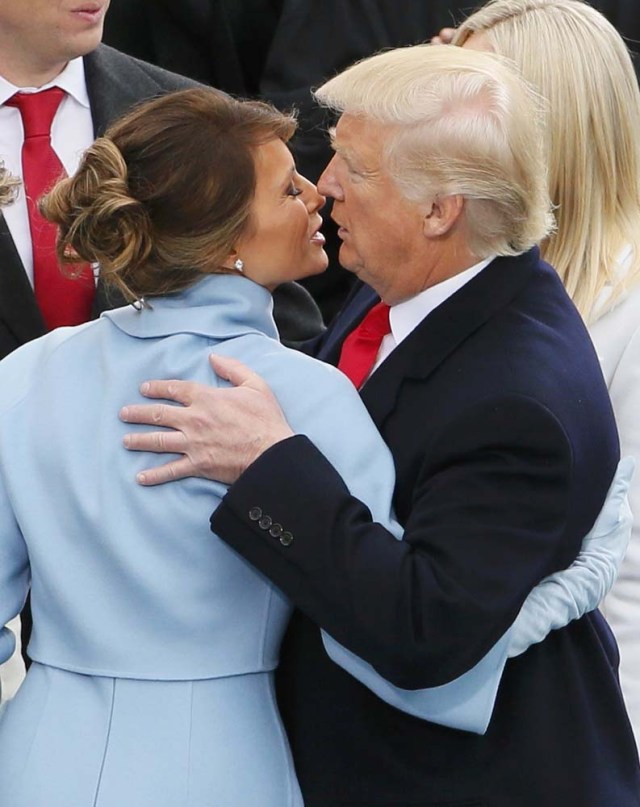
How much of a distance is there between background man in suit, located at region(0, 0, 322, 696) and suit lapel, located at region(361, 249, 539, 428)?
0.96 meters

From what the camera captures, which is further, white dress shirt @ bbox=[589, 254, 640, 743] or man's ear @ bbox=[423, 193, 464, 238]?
white dress shirt @ bbox=[589, 254, 640, 743]

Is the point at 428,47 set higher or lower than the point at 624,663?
higher

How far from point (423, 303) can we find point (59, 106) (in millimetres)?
1244

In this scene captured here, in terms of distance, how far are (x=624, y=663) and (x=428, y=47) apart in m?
1.08

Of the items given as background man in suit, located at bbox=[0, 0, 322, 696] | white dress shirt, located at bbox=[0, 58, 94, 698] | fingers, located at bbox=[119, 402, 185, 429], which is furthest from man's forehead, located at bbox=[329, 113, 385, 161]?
white dress shirt, located at bbox=[0, 58, 94, 698]

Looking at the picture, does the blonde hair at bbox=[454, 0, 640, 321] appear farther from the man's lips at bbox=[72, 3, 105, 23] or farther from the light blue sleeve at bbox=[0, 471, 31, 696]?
the light blue sleeve at bbox=[0, 471, 31, 696]

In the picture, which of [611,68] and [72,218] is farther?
[611,68]

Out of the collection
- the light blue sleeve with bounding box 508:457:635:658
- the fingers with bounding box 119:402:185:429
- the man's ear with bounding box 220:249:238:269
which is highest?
the man's ear with bounding box 220:249:238:269

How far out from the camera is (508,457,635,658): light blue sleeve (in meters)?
2.01

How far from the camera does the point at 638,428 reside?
95.7 inches

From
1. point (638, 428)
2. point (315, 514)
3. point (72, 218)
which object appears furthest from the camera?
point (638, 428)

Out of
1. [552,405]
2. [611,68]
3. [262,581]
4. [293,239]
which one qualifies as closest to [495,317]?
[552,405]

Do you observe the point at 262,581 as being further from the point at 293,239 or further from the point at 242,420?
the point at 293,239

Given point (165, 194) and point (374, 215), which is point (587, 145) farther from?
point (165, 194)
